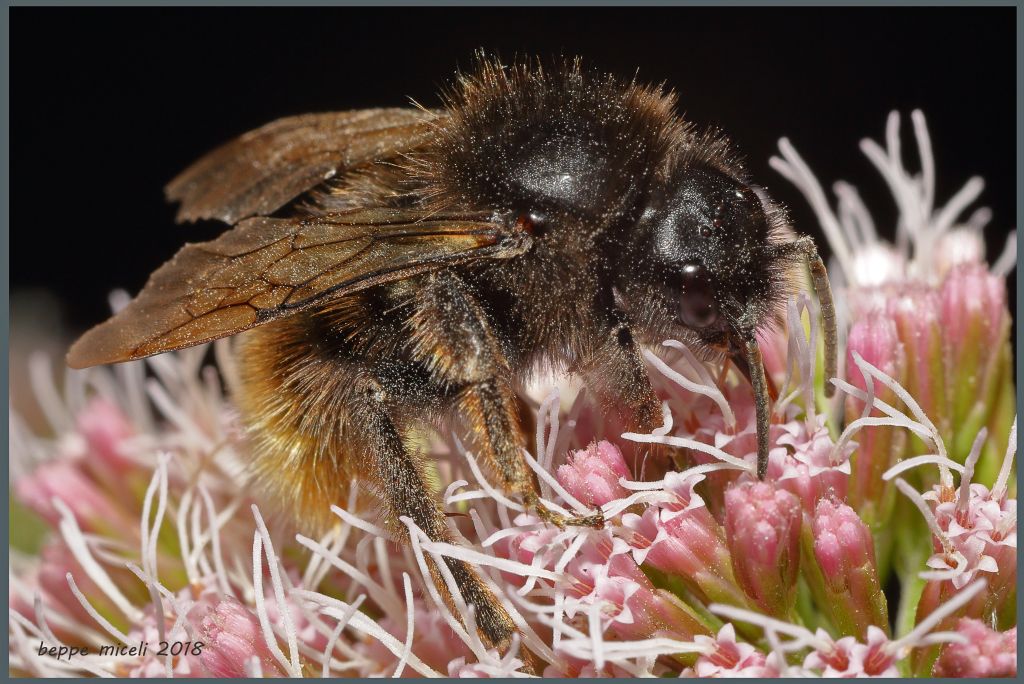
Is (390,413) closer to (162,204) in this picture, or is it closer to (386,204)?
(386,204)

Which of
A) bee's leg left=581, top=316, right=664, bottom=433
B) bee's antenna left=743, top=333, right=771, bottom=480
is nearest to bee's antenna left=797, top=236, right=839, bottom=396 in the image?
bee's antenna left=743, top=333, right=771, bottom=480

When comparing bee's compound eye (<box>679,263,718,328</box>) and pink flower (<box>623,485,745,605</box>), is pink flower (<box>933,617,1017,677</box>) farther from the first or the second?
bee's compound eye (<box>679,263,718,328</box>)

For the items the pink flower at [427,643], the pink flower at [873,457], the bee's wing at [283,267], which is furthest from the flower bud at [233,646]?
the pink flower at [873,457]

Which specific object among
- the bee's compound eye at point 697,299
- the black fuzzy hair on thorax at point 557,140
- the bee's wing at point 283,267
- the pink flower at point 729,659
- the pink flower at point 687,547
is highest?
the black fuzzy hair on thorax at point 557,140

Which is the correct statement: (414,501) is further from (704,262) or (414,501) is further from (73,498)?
(73,498)

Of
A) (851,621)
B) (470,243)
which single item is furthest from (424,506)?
(851,621)

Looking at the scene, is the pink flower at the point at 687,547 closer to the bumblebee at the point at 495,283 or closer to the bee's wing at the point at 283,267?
the bumblebee at the point at 495,283
